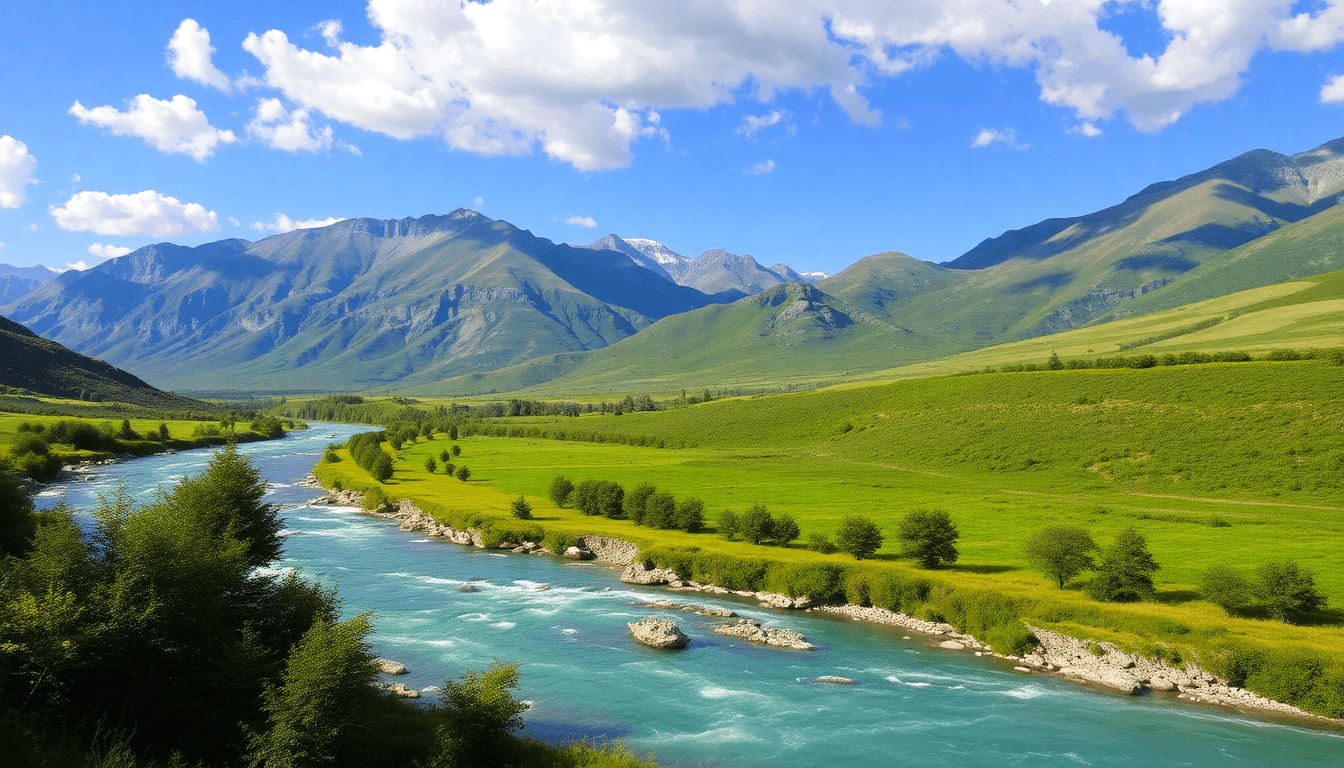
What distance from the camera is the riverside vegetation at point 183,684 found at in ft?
77.0

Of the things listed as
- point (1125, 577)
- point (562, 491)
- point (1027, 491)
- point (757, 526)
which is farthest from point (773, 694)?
point (1027, 491)

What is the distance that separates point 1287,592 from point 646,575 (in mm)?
44710

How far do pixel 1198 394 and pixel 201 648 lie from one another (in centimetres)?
13150

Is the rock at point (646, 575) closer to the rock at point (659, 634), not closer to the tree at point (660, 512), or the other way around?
the tree at point (660, 512)

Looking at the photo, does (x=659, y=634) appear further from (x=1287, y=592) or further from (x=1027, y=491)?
(x=1027, y=491)

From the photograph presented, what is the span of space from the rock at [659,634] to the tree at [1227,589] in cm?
3381

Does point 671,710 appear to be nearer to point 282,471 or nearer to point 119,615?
point 119,615

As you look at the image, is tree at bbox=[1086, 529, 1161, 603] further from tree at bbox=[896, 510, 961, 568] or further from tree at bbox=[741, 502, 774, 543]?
tree at bbox=[741, 502, 774, 543]

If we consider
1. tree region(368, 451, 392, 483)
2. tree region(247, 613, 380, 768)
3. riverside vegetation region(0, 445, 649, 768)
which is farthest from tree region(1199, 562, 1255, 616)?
tree region(368, 451, 392, 483)

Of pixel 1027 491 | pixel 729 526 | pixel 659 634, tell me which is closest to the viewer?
pixel 659 634

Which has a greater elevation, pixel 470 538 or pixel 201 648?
pixel 201 648

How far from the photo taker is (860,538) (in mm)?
60000

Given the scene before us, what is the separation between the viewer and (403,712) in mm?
31656

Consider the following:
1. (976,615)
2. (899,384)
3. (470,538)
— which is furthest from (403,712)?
(899,384)
